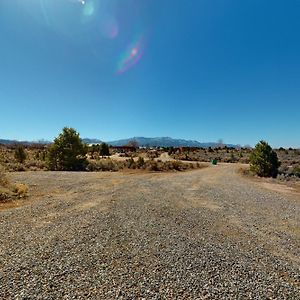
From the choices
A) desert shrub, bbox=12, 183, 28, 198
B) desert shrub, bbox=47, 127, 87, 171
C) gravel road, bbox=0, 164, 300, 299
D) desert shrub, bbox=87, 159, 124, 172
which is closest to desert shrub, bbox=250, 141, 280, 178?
desert shrub, bbox=87, 159, 124, 172

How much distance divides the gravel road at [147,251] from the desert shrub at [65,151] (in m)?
23.2

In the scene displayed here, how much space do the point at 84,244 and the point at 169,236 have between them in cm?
275

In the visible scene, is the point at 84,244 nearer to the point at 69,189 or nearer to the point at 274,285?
the point at 274,285

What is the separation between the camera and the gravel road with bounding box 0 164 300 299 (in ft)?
20.3

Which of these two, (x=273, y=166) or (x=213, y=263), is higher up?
(x=273, y=166)

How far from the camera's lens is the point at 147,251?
27.4 feet

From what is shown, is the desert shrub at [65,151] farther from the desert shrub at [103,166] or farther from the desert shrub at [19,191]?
the desert shrub at [19,191]

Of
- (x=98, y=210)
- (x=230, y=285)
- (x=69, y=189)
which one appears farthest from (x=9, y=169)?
(x=230, y=285)

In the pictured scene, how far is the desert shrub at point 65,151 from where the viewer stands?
Answer: 3806 cm

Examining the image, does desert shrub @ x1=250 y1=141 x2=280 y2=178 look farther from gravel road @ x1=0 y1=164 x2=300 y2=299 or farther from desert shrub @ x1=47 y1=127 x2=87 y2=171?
desert shrub @ x1=47 y1=127 x2=87 y2=171

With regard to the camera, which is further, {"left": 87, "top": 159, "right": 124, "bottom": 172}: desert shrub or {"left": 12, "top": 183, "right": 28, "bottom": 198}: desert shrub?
{"left": 87, "top": 159, "right": 124, "bottom": 172}: desert shrub

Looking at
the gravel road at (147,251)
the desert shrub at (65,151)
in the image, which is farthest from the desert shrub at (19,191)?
the desert shrub at (65,151)

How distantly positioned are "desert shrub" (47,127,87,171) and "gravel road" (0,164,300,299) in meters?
23.2

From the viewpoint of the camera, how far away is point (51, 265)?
718 cm
